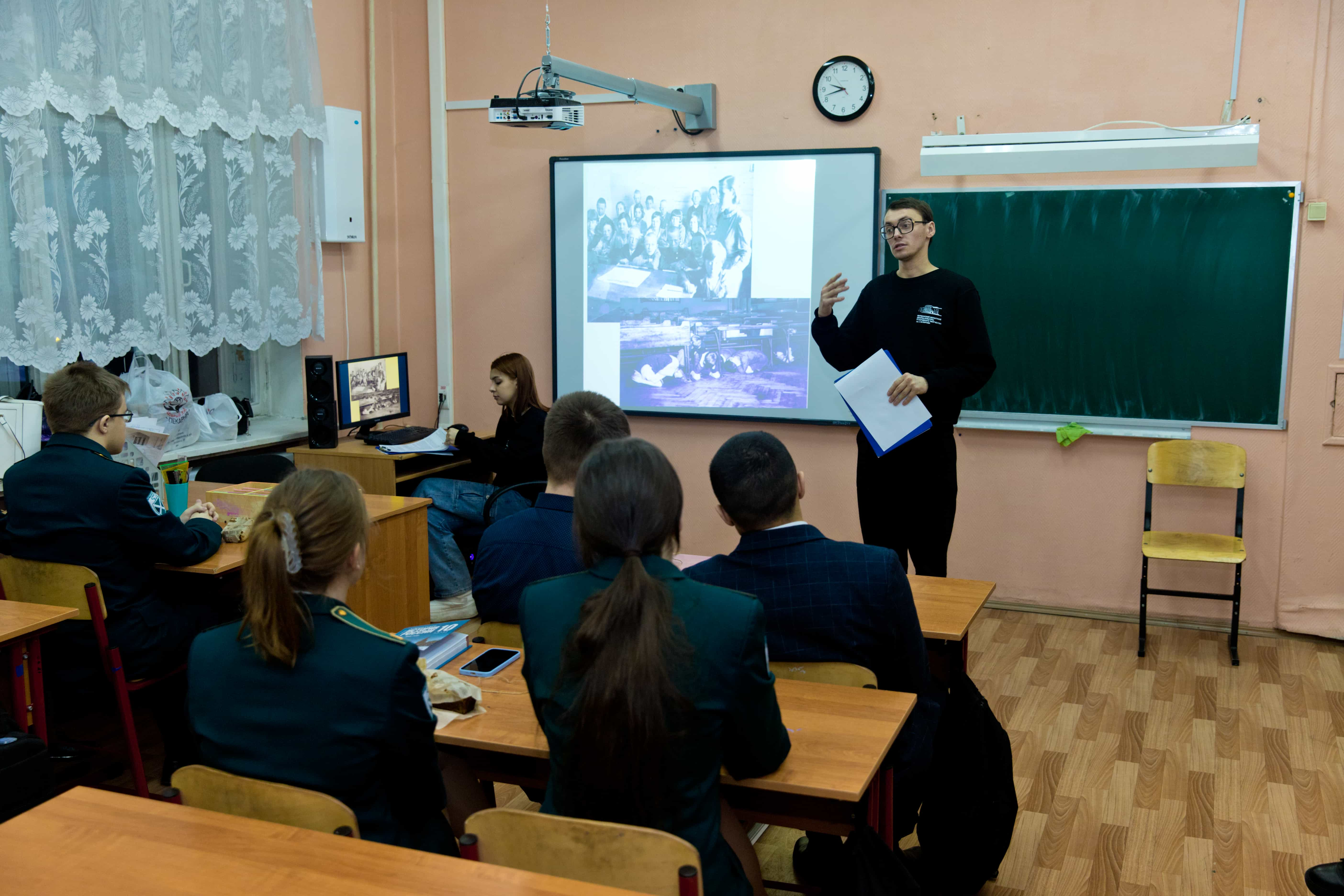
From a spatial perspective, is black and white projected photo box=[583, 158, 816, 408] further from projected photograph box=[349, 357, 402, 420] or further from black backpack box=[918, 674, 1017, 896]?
black backpack box=[918, 674, 1017, 896]

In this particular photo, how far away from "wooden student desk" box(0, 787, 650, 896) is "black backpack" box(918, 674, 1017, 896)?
1.19 m

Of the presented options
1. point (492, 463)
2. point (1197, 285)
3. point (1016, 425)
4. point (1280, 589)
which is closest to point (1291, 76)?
point (1197, 285)

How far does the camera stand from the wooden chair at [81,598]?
280cm

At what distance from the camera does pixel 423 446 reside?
16.0ft

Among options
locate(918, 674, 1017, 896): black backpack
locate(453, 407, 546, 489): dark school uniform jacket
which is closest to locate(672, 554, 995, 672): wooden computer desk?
locate(918, 674, 1017, 896): black backpack

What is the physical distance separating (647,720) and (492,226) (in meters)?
4.56

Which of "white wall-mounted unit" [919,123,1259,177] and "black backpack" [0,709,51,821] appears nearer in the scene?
"black backpack" [0,709,51,821]

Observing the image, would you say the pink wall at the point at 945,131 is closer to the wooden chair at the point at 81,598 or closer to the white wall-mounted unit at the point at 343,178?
the white wall-mounted unit at the point at 343,178

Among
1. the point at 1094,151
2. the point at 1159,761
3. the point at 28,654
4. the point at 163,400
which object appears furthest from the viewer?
the point at 163,400

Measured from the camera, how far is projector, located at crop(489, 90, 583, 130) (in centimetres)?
390

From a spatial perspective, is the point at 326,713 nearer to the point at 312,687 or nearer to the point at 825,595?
the point at 312,687

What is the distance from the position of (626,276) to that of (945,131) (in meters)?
1.68

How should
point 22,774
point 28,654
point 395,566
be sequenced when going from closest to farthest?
point 22,774
point 28,654
point 395,566

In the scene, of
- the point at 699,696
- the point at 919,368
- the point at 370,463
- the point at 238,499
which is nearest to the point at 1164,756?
the point at 919,368
